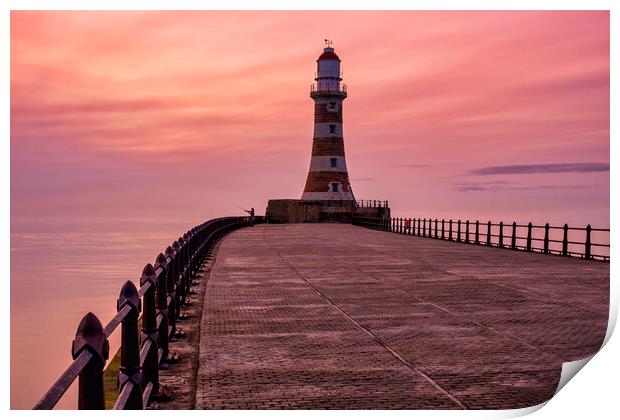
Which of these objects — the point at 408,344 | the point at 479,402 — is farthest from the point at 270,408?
the point at 408,344

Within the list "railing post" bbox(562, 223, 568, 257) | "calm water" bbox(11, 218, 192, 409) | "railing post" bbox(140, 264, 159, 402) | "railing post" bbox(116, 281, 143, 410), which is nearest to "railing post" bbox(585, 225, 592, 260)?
"railing post" bbox(562, 223, 568, 257)

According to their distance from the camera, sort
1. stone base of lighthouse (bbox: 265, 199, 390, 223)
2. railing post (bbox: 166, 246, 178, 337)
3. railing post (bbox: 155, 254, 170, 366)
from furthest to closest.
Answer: stone base of lighthouse (bbox: 265, 199, 390, 223) < railing post (bbox: 166, 246, 178, 337) < railing post (bbox: 155, 254, 170, 366)

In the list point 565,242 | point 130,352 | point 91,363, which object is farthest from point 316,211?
point 91,363

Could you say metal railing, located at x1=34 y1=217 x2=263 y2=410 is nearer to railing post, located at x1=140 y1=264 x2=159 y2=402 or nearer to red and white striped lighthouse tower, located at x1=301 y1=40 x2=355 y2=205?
railing post, located at x1=140 y1=264 x2=159 y2=402

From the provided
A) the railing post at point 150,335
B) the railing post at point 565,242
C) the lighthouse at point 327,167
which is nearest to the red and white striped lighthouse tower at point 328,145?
the lighthouse at point 327,167

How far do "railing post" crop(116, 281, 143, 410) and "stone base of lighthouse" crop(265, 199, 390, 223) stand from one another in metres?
64.3

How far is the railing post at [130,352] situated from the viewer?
5.69m

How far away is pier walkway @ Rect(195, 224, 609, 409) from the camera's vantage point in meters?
7.30

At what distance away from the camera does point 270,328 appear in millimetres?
10734

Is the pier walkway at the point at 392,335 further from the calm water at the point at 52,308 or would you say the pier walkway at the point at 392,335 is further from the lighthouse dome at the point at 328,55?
the lighthouse dome at the point at 328,55

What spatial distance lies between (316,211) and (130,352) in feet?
216

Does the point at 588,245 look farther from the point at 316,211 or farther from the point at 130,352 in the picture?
the point at 316,211

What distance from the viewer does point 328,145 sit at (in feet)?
237

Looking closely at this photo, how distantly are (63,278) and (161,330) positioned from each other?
77785mm
